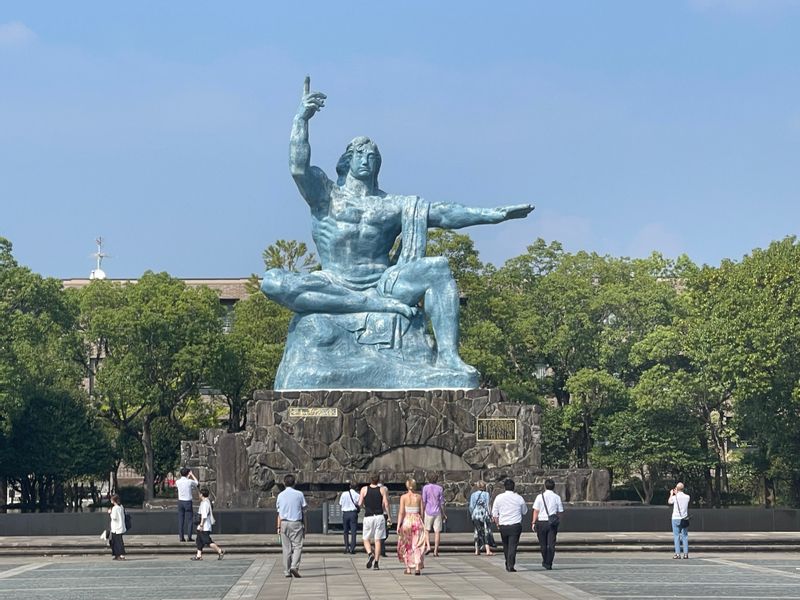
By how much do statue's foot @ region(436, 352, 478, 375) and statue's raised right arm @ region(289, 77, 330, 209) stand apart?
448 cm

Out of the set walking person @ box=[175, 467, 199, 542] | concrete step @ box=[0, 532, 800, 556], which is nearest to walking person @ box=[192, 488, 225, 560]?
concrete step @ box=[0, 532, 800, 556]

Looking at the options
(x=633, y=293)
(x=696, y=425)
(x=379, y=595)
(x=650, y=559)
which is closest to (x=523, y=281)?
(x=633, y=293)

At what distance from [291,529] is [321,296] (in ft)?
42.1

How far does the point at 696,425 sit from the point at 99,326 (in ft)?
67.5

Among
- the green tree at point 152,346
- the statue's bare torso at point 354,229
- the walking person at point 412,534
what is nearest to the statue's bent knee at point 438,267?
the statue's bare torso at point 354,229

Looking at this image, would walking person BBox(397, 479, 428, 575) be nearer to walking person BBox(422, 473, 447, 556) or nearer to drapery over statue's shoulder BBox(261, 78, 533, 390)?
walking person BBox(422, 473, 447, 556)

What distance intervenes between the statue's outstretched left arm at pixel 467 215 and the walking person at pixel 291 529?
13821 mm

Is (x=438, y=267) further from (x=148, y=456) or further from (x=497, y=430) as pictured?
(x=148, y=456)

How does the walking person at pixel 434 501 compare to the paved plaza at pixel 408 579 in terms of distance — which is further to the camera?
the walking person at pixel 434 501

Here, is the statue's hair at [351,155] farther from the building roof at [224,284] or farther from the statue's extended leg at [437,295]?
the building roof at [224,284]

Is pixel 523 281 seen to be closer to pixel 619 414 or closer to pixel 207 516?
pixel 619 414

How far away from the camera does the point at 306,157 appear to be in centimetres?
3145

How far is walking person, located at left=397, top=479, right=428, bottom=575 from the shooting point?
18.4 meters

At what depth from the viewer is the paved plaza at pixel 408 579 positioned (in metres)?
15.9
